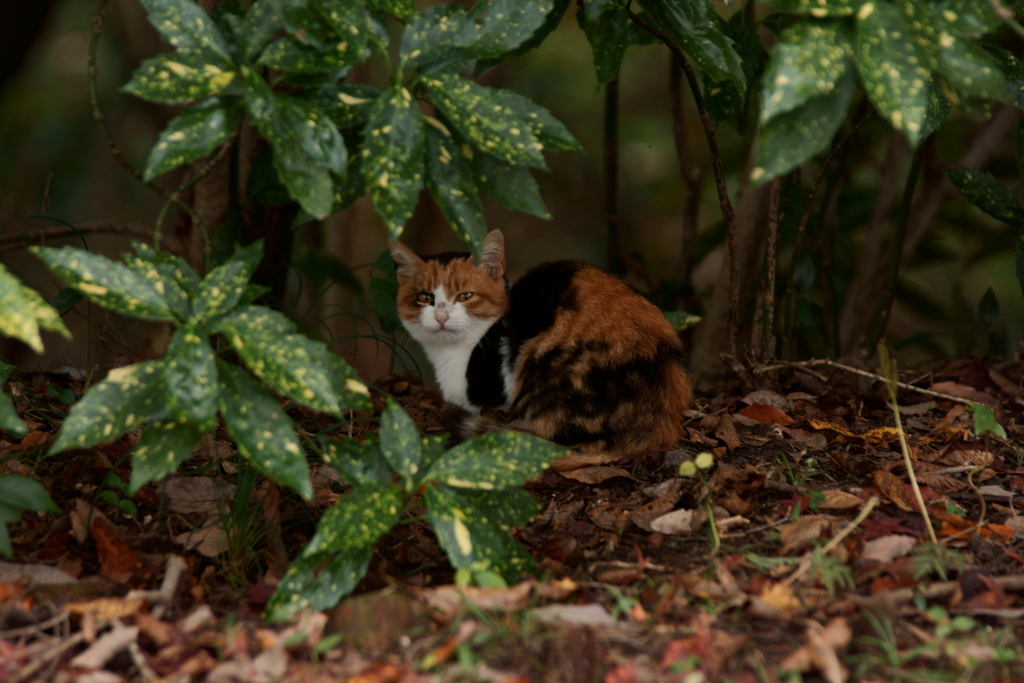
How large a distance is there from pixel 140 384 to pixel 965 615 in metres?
1.66

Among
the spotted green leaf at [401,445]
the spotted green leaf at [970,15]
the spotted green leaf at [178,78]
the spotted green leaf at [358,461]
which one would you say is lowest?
the spotted green leaf at [358,461]

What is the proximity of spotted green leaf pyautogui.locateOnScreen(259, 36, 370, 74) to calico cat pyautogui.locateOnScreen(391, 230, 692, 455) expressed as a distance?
1255 millimetres

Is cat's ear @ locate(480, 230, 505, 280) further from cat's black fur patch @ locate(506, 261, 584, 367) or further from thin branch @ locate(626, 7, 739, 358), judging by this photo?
thin branch @ locate(626, 7, 739, 358)

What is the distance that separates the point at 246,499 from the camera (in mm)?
1812

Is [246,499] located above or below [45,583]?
above

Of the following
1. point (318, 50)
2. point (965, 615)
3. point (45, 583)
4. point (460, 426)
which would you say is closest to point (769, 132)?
point (318, 50)

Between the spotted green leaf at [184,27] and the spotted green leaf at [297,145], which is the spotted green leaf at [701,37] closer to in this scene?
the spotted green leaf at [297,145]

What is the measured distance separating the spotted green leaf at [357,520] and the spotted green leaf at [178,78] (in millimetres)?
799

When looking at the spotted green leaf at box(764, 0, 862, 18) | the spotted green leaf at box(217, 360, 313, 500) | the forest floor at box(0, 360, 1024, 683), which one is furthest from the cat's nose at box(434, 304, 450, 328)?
the spotted green leaf at box(764, 0, 862, 18)

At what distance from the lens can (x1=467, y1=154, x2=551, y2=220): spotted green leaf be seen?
1.78m

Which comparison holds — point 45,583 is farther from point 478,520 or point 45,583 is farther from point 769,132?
point 769,132

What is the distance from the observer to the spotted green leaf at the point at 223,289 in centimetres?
154

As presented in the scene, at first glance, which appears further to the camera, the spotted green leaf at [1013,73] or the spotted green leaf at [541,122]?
the spotted green leaf at [1013,73]

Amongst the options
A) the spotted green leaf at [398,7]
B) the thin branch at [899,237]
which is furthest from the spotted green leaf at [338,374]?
the thin branch at [899,237]
